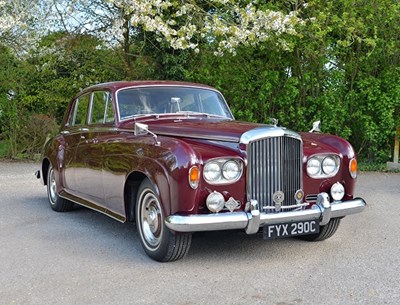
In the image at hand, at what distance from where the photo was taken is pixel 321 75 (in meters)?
12.4

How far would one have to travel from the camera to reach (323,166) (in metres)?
5.26

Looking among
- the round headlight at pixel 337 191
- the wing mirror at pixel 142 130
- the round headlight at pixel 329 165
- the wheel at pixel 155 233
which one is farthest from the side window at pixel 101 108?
the round headlight at pixel 337 191

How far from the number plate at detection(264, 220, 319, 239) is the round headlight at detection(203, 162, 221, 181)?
2.10 ft

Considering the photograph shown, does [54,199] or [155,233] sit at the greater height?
[155,233]

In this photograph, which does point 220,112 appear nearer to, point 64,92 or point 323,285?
point 323,285

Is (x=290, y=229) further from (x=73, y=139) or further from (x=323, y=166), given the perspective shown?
(x=73, y=139)

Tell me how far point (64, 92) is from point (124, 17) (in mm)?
4580

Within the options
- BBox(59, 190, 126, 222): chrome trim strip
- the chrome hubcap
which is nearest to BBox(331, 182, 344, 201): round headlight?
the chrome hubcap

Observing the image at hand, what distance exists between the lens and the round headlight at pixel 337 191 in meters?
5.27

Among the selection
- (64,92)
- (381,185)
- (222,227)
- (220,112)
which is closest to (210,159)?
(222,227)

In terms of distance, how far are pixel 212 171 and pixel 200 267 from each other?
0.88m

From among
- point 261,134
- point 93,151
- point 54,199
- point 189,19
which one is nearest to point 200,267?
point 261,134

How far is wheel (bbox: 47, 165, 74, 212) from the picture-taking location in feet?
24.6

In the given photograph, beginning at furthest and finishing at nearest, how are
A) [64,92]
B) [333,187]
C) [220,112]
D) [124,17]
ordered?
[64,92] → [124,17] → [220,112] → [333,187]
